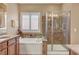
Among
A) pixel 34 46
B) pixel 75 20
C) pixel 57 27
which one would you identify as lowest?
pixel 34 46

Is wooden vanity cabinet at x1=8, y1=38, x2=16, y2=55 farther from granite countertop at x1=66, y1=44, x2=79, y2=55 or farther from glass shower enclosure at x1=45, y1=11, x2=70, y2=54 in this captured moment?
granite countertop at x1=66, y1=44, x2=79, y2=55

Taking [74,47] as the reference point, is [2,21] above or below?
above

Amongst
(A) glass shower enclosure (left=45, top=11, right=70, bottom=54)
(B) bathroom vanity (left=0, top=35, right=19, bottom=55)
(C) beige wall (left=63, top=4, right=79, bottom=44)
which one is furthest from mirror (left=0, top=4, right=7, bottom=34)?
(C) beige wall (left=63, top=4, right=79, bottom=44)

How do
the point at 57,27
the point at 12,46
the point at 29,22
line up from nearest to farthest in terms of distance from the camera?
the point at 12,46, the point at 29,22, the point at 57,27

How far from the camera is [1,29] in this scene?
6.64 ft

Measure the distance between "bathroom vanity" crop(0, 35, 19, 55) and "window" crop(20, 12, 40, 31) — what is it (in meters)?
0.24

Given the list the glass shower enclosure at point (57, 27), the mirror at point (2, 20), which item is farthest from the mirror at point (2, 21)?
the glass shower enclosure at point (57, 27)

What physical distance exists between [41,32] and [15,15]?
478 millimetres

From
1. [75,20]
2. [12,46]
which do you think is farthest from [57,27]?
[12,46]

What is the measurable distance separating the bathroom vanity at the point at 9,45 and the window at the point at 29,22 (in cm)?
24

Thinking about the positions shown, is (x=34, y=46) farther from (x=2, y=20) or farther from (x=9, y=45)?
(x=2, y=20)

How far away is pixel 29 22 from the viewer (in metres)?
2.23

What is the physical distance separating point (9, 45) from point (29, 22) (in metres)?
0.50
